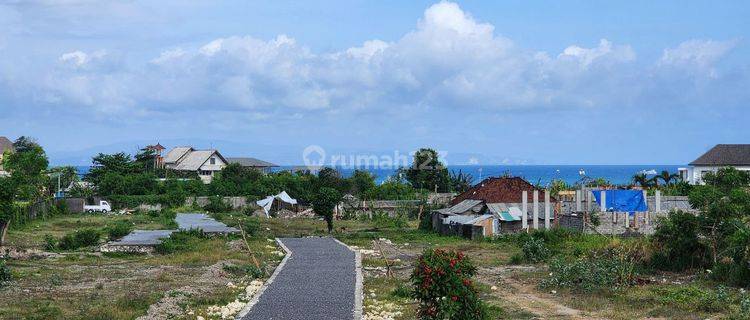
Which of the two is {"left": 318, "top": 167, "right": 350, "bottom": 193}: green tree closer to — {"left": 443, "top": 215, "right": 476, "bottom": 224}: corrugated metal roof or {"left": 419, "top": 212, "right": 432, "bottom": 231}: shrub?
{"left": 419, "top": 212, "right": 432, "bottom": 231}: shrub

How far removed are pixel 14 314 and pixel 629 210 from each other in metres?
31.3

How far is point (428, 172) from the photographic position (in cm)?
9106

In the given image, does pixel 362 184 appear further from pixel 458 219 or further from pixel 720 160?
A: pixel 458 219

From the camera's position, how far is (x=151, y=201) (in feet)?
234

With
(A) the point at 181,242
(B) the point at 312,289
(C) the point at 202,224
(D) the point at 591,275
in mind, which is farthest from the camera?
(C) the point at 202,224

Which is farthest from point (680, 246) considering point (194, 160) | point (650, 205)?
point (194, 160)

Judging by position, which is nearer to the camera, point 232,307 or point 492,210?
→ point 232,307

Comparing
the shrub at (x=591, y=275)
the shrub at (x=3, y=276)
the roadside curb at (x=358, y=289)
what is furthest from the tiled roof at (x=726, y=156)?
the shrub at (x=3, y=276)

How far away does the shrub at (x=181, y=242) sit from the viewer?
3481 centimetres

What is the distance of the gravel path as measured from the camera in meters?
17.6

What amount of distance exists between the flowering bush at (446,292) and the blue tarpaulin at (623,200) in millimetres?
29080

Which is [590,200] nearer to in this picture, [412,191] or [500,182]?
[500,182]

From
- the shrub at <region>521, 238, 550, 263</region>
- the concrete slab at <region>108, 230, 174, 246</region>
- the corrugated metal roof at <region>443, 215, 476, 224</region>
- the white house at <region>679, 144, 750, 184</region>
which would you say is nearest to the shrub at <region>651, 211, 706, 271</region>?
the shrub at <region>521, 238, 550, 263</region>

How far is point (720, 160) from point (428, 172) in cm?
2752
